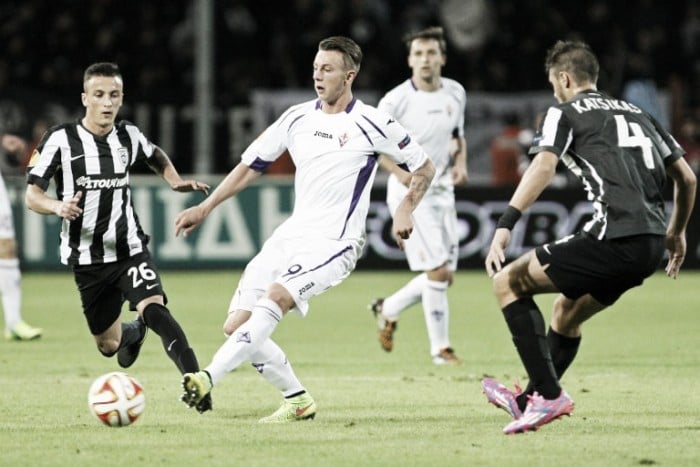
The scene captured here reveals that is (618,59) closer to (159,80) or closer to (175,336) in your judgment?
(159,80)

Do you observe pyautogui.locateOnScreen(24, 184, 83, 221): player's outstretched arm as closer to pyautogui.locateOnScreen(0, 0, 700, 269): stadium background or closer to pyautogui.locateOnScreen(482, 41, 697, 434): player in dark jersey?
pyautogui.locateOnScreen(482, 41, 697, 434): player in dark jersey

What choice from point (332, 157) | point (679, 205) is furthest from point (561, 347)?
point (332, 157)

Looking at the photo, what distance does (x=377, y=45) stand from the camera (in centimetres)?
2219

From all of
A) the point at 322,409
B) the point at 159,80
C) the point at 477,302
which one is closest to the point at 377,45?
the point at 159,80

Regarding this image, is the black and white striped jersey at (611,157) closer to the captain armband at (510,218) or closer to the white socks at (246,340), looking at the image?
the captain armband at (510,218)

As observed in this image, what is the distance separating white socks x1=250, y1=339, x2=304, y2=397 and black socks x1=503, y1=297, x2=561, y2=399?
4.10 feet

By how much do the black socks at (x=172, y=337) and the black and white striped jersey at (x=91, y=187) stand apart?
1.84ft

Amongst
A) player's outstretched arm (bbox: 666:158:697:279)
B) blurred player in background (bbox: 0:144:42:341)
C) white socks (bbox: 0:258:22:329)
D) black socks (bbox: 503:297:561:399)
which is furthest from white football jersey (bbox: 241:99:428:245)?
white socks (bbox: 0:258:22:329)

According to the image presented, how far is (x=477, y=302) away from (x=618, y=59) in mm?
8835

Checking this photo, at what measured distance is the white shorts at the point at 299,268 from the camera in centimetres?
729

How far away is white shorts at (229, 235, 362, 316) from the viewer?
23.9 feet

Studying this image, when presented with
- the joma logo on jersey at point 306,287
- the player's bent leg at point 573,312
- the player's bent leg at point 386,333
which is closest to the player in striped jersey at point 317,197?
the joma logo on jersey at point 306,287

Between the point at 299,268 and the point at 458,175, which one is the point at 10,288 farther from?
the point at 299,268

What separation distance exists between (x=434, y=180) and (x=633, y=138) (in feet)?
12.8
